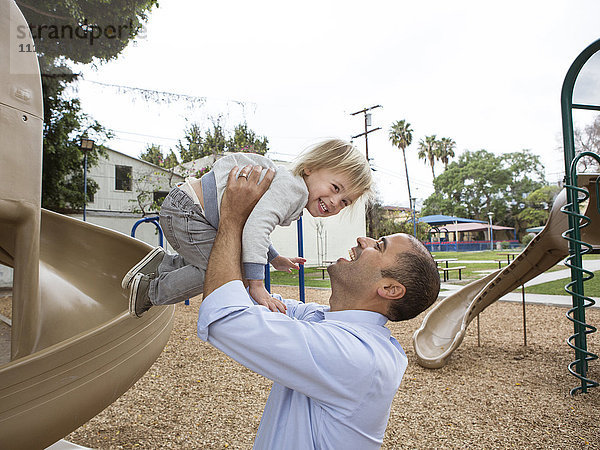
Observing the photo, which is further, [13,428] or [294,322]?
[13,428]

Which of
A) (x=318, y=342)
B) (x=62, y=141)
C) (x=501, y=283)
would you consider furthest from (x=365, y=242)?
(x=62, y=141)

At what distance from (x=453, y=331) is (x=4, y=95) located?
15.6 feet

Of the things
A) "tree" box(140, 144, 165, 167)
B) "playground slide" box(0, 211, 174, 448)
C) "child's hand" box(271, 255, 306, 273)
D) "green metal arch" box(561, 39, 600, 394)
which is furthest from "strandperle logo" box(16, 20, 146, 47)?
"tree" box(140, 144, 165, 167)

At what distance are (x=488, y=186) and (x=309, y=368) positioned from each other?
47539 millimetres

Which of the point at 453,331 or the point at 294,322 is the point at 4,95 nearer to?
the point at 294,322

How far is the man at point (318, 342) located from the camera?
121 centimetres

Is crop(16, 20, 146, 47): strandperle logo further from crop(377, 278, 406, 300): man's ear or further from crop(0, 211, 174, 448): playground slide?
crop(377, 278, 406, 300): man's ear

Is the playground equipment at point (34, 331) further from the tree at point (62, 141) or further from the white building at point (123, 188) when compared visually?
the white building at point (123, 188)

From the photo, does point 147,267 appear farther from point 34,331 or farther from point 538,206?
point 538,206

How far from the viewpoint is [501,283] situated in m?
4.70

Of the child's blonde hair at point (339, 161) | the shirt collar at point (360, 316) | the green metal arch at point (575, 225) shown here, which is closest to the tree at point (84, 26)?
the green metal arch at point (575, 225)

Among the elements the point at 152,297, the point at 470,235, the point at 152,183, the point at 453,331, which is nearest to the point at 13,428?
the point at 152,297

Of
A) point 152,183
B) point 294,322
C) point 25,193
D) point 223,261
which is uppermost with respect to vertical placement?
point 152,183

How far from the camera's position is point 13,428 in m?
1.45
